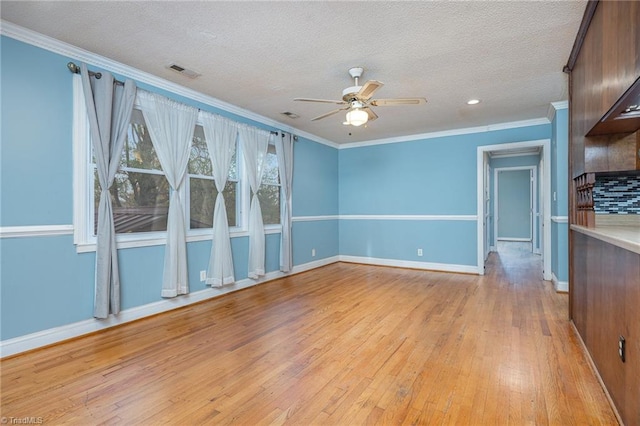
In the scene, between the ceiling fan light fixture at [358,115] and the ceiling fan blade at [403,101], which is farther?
the ceiling fan light fixture at [358,115]

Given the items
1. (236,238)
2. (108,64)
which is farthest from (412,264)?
(108,64)

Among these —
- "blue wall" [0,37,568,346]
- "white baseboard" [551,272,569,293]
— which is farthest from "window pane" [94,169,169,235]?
"white baseboard" [551,272,569,293]

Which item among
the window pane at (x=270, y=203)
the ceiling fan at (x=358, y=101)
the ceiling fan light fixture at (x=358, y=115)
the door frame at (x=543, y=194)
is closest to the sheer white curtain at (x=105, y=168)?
the ceiling fan at (x=358, y=101)

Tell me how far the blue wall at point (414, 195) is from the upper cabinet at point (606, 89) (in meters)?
2.38

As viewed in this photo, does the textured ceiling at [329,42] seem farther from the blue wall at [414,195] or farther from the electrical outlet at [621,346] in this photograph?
the electrical outlet at [621,346]

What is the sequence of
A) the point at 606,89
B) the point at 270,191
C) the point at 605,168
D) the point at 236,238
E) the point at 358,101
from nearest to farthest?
1. the point at 606,89
2. the point at 605,168
3. the point at 358,101
4. the point at 236,238
5. the point at 270,191

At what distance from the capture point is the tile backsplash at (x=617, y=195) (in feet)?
9.61

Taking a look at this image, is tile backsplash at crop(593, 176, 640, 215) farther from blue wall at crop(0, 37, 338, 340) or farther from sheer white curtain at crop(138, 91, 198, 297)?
blue wall at crop(0, 37, 338, 340)

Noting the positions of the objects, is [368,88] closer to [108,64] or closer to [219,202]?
[219,202]

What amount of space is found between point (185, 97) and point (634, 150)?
4241mm

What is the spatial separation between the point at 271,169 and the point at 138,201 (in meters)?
2.12

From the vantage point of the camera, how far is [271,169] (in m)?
4.89

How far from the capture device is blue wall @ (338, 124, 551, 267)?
5.25 meters

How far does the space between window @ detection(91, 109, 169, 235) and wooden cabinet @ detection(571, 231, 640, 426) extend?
3.74m
